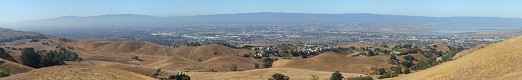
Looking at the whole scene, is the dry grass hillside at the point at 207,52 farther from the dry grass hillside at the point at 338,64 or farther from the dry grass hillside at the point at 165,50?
the dry grass hillside at the point at 338,64

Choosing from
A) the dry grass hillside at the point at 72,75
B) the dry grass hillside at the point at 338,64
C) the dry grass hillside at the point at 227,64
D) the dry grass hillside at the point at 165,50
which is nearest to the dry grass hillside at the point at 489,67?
the dry grass hillside at the point at 72,75

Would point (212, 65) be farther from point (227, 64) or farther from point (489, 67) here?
point (489, 67)

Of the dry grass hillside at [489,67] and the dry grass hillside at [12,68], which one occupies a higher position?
the dry grass hillside at [489,67]

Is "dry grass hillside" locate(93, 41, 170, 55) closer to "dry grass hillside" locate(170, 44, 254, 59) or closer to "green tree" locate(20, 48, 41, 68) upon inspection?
"dry grass hillside" locate(170, 44, 254, 59)

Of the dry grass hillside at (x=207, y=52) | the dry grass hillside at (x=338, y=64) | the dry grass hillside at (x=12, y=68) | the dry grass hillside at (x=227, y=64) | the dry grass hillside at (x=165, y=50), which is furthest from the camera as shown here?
the dry grass hillside at (x=165, y=50)

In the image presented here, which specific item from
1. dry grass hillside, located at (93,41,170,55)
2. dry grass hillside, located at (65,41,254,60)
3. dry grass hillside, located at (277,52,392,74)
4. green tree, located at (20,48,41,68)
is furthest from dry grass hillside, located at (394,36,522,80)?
dry grass hillside, located at (93,41,170,55)

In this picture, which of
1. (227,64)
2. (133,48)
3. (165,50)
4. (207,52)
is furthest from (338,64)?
(133,48)
